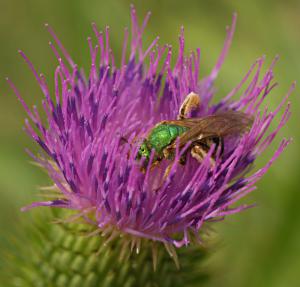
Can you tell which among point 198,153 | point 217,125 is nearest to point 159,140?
point 198,153

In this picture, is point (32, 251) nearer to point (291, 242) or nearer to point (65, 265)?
point (65, 265)

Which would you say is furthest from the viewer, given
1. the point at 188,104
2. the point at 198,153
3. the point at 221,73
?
the point at 221,73

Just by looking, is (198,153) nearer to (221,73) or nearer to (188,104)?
(188,104)

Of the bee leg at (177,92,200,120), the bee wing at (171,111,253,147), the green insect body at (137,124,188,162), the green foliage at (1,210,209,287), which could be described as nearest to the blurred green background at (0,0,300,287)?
the green foliage at (1,210,209,287)

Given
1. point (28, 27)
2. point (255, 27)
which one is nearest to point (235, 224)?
point (255, 27)

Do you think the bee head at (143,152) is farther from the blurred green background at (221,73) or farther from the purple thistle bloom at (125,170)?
the blurred green background at (221,73)

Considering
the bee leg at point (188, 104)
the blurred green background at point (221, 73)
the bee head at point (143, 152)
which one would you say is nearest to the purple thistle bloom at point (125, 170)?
the bee head at point (143, 152)

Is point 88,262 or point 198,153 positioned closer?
point 198,153
